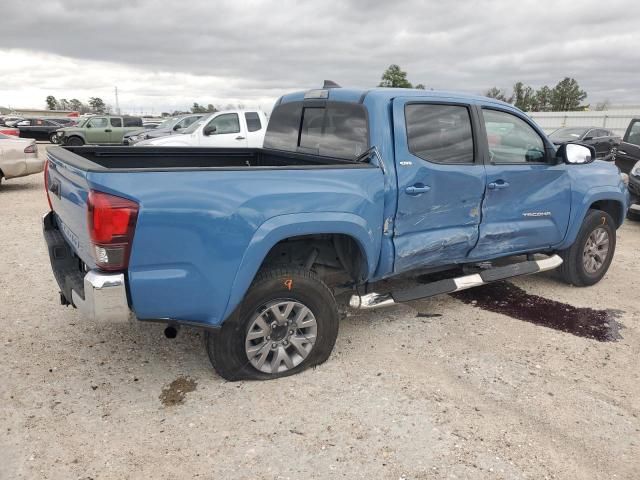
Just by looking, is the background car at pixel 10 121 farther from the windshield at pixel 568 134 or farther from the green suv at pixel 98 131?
the windshield at pixel 568 134

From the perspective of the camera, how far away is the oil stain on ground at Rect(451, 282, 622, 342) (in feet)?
14.5

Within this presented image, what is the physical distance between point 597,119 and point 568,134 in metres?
16.8

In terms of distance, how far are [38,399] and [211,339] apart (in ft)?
3.63

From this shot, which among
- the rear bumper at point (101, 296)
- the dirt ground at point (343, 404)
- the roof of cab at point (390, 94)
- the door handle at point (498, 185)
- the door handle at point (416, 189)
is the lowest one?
the dirt ground at point (343, 404)

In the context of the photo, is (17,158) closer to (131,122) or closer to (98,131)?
(98,131)

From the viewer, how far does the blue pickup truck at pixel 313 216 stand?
9.11ft

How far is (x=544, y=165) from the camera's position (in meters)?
4.63

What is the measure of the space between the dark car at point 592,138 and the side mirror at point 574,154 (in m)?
13.1

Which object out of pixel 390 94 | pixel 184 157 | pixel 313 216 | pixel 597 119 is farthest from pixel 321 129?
pixel 597 119

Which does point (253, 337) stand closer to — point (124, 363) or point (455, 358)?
point (124, 363)

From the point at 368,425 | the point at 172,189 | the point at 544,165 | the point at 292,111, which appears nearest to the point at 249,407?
the point at 368,425

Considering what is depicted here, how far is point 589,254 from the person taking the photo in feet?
17.9

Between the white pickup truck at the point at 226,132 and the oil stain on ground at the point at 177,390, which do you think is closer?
the oil stain on ground at the point at 177,390

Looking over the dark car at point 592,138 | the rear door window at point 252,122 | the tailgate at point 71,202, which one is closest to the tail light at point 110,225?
the tailgate at point 71,202
